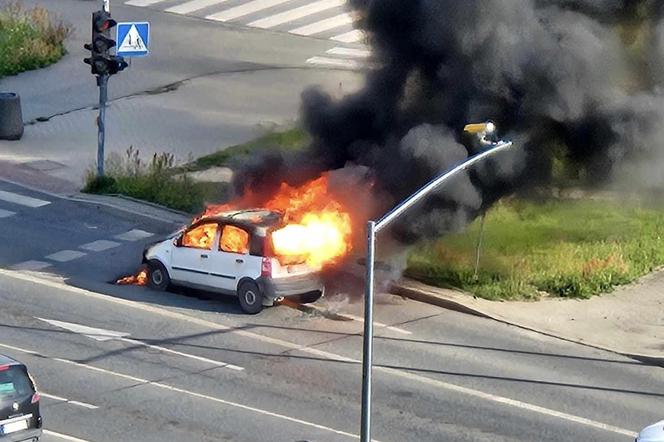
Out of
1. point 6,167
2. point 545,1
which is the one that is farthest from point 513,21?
point 6,167

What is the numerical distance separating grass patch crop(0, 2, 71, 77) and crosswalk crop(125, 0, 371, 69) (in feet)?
15.8

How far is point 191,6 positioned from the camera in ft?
158

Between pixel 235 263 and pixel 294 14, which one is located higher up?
pixel 294 14

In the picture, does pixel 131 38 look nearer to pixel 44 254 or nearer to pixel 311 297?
pixel 44 254

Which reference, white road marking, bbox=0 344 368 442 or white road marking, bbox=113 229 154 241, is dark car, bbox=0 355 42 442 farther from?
white road marking, bbox=113 229 154 241

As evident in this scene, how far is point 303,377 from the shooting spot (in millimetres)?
20875

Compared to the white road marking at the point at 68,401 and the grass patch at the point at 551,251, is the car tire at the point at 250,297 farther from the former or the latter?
the white road marking at the point at 68,401

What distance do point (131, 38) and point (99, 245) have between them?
15.6 feet

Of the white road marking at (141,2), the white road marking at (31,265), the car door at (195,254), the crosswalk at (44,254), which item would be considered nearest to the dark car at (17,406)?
the car door at (195,254)

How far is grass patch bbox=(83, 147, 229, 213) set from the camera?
29.7m

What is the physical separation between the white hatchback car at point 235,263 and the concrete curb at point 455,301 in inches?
68.1

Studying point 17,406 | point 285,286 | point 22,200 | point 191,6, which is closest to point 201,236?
point 285,286

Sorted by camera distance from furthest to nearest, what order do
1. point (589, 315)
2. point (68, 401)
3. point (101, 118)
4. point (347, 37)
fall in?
point (347, 37) < point (101, 118) < point (589, 315) < point (68, 401)

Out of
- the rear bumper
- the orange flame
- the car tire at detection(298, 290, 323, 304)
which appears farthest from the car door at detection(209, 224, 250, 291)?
the orange flame
